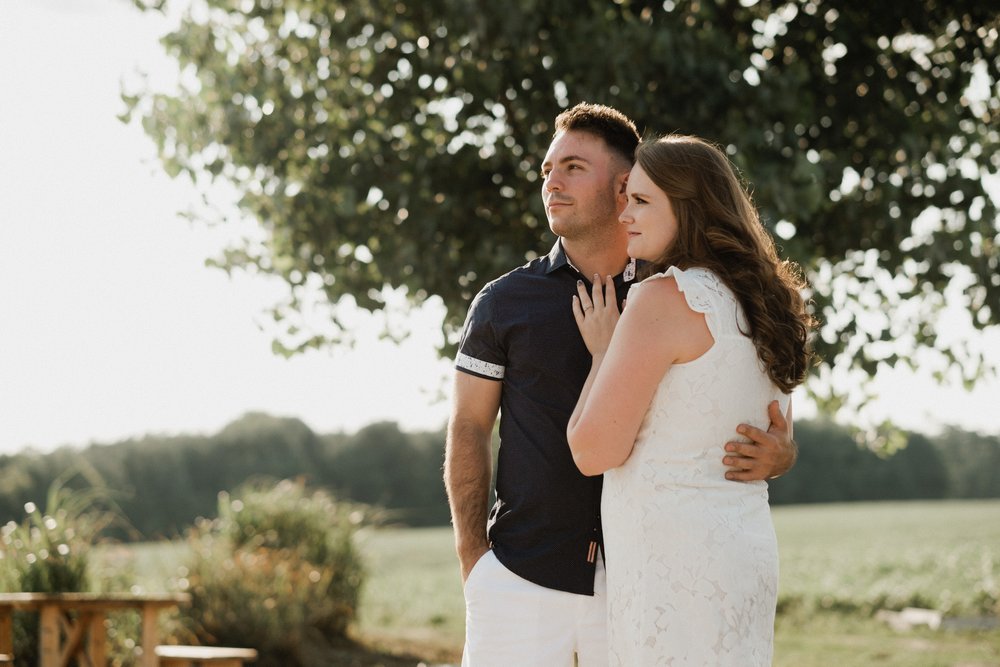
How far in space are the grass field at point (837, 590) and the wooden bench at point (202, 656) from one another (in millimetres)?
1966

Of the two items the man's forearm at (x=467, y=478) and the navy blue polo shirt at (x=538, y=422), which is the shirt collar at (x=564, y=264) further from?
the man's forearm at (x=467, y=478)

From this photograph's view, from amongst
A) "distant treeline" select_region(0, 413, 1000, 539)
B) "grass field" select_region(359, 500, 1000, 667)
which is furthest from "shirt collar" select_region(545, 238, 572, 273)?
"distant treeline" select_region(0, 413, 1000, 539)

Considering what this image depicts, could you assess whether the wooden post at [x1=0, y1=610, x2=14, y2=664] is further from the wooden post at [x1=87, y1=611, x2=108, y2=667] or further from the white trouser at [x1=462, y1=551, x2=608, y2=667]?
the white trouser at [x1=462, y1=551, x2=608, y2=667]

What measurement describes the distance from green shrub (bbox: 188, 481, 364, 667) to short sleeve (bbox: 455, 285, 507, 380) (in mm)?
7256

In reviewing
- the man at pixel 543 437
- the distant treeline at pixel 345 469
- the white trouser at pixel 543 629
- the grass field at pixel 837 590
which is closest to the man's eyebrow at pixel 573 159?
the man at pixel 543 437

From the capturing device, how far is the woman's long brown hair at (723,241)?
3008 mm

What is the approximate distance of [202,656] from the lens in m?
7.52

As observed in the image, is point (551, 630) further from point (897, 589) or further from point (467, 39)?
point (897, 589)

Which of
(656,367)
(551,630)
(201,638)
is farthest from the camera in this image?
(201,638)

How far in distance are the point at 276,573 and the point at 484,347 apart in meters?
7.98

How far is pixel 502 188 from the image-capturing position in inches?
335

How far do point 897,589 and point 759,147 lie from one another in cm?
1198

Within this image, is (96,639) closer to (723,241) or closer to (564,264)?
(564,264)

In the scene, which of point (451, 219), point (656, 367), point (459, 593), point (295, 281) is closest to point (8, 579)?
point (295, 281)
